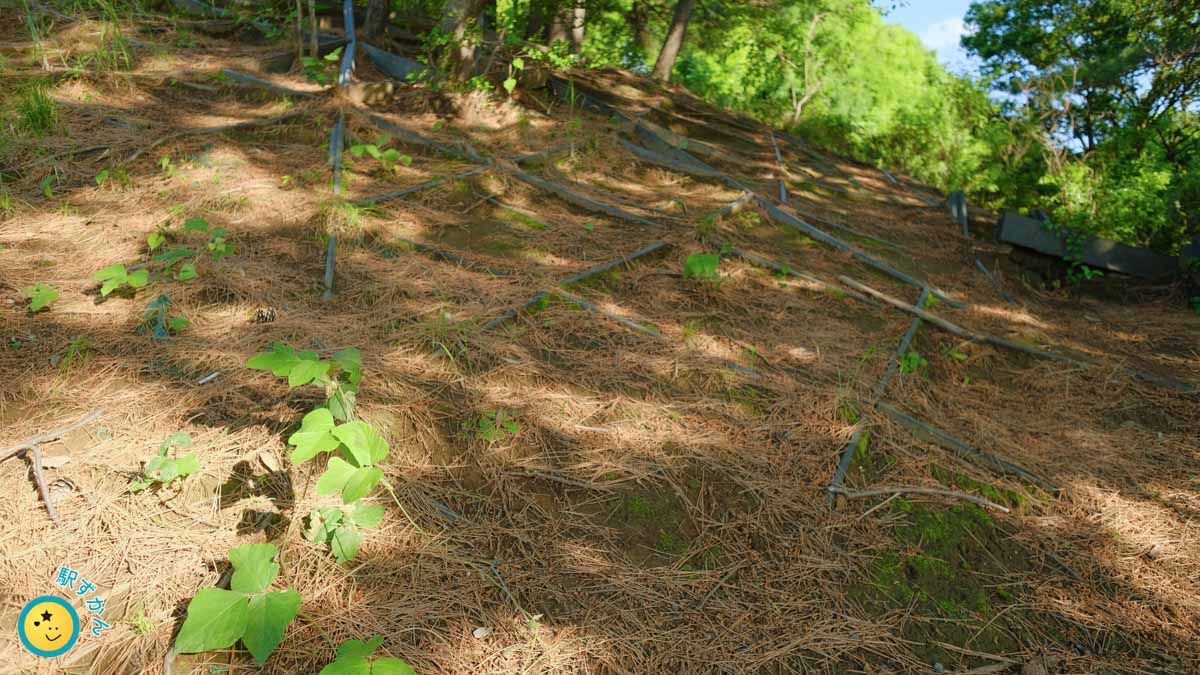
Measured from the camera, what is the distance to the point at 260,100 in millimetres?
5191

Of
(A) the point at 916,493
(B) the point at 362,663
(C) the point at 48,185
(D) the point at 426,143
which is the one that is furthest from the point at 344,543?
(D) the point at 426,143

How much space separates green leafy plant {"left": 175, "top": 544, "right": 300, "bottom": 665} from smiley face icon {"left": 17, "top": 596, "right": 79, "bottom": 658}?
234 millimetres

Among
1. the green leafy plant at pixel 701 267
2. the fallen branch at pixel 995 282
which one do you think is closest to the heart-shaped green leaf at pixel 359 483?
the green leafy plant at pixel 701 267

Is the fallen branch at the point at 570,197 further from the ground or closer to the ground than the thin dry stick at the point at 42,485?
further from the ground

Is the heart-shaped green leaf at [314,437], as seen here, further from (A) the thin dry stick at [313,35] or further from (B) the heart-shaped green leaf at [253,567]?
(A) the thin dry stick at [313,35]

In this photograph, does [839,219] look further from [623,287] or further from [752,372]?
[752,372]

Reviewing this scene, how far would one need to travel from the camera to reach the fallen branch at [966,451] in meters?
2.50

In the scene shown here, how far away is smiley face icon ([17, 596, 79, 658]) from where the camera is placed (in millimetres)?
1430

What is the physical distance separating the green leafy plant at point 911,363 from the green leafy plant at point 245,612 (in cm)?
276

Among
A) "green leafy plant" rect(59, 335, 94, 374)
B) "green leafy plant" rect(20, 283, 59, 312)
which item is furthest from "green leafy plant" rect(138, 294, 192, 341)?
"green leafy plant" rect(20, 283, 59, 312)

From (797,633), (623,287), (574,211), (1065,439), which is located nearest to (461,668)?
(797,633)

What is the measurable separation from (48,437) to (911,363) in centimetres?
341

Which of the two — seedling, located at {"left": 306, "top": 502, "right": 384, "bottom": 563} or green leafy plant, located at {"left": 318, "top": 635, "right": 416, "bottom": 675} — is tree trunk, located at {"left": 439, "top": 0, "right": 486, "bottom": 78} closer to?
seedling, located at {"left": 306, "top": 502, "right": 384, "bottom": 563}

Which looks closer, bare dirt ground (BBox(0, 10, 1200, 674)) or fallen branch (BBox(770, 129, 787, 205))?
bare dirt ground (BBox(0, 10, 1200, 674))
